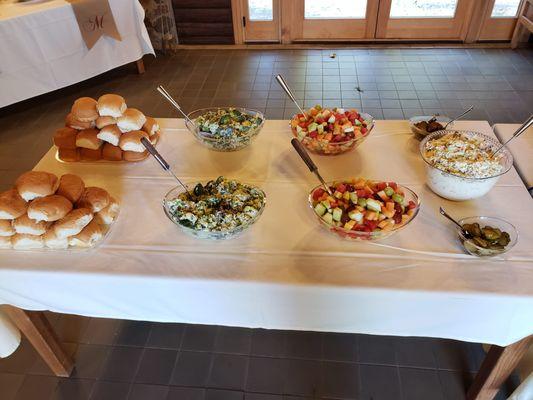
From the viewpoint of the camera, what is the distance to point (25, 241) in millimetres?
1000

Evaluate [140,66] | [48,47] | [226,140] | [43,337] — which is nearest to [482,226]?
[226,140]

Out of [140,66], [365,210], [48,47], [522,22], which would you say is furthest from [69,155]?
[522,22]

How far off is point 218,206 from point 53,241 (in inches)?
15.9

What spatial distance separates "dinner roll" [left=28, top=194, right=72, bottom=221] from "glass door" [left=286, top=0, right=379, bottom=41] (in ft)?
10.9

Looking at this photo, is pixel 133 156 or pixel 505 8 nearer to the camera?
pixel 133 156

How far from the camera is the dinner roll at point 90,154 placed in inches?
51.8

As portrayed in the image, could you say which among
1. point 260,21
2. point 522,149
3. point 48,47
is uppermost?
point 522,149

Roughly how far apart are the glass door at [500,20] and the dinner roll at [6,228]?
3967 millimetres

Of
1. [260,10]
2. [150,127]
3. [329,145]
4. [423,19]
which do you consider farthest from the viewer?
[260,10]

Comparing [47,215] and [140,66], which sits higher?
[47,215]

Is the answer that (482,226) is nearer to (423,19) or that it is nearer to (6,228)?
(6,228)

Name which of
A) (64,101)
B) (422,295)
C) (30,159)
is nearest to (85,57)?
(64,101)

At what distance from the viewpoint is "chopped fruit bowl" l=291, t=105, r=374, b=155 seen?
1257 millimetres

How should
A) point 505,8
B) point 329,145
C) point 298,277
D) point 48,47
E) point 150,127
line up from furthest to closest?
point 505,8 → point 48,47 → point 150,127 → point 329,145 → point 298,277
